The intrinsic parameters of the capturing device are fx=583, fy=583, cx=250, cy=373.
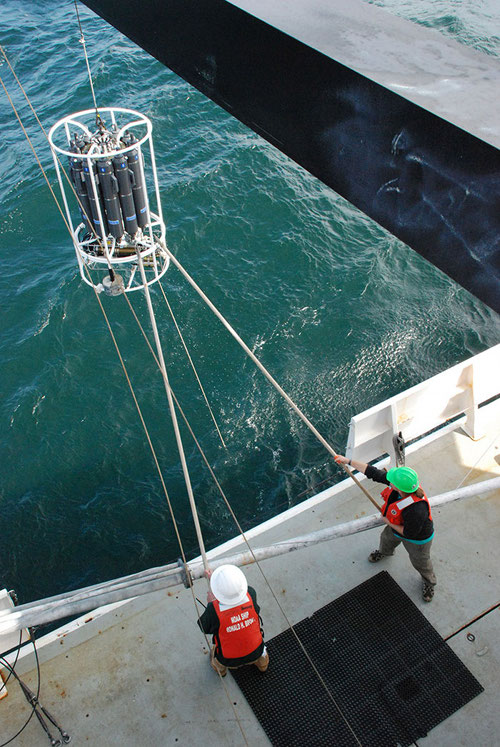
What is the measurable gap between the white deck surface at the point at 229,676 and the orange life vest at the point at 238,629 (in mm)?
1007

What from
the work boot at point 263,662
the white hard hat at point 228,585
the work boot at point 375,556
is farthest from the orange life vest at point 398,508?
the work boot at point 263,662

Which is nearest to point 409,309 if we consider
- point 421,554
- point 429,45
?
point 421,554

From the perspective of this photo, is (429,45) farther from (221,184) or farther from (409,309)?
(221,184)

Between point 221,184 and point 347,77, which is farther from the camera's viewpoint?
point 221,184

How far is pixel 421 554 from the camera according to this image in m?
6.59

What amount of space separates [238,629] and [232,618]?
5.4 inches

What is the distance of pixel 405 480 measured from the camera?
6.19m

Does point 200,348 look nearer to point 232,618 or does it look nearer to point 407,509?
point 407,509

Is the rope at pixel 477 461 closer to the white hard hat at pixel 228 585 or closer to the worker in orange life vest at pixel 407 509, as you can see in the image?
the worker in orange life vest at pixel 407 509

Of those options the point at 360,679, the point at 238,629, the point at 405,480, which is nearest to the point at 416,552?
the point at 405,480

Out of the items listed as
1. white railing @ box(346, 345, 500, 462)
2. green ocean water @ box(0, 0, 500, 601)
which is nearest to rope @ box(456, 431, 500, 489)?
white railing @ box(346, 345, 500, 462)

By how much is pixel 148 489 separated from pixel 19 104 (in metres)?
16.8

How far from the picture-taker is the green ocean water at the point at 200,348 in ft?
36.2

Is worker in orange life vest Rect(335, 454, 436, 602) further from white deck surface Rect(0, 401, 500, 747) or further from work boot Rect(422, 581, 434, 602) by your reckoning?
white deck surface Rect(0, 401, 500, 747)
